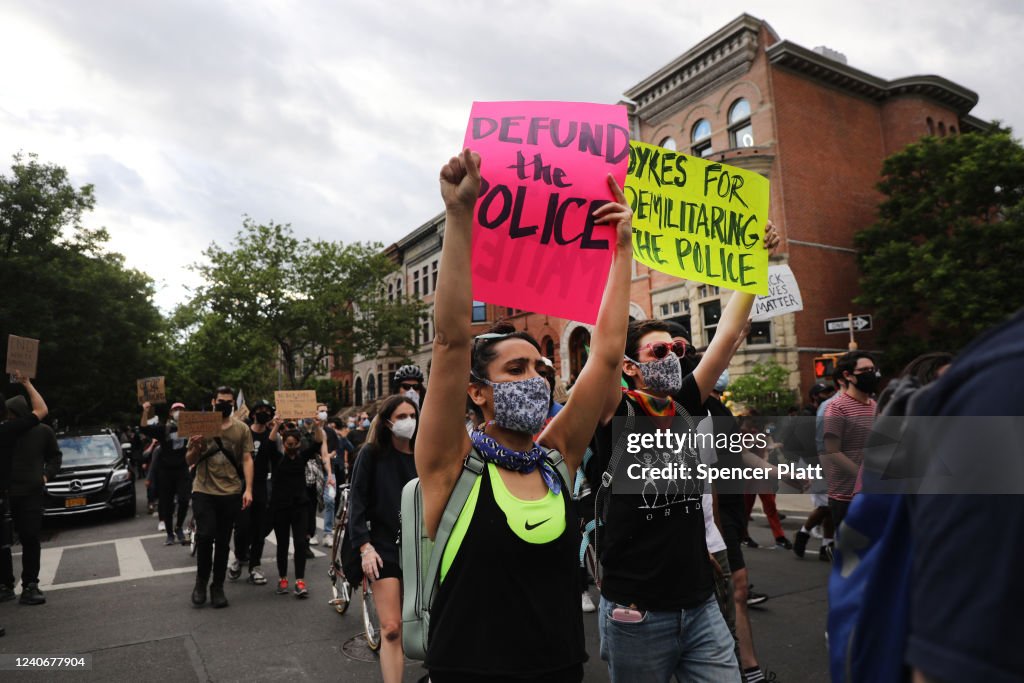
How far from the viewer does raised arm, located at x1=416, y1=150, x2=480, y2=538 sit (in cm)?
190

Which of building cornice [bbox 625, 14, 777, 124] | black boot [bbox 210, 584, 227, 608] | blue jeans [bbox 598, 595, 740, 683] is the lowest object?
black boot [bbox 210, 584, 227, 608]

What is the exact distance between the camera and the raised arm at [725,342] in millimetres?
3236

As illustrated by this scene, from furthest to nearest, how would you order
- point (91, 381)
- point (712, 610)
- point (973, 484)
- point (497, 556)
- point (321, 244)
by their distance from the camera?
point (321, 244) < point (91, 381) < point (712, 610) < point (497, 556) < point (973, 484)

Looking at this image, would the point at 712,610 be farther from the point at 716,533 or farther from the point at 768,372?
the point at 768,372

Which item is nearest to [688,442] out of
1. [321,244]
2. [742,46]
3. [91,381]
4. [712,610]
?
[712,610]

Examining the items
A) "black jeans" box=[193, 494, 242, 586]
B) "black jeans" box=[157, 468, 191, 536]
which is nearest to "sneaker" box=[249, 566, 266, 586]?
"black jeans" box=[193, 494, 242, 586]

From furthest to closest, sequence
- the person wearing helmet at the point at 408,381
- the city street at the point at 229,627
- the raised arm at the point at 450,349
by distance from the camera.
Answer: the person wearing helmet at the point at 408,381, the city street at the point at 229,627, the raised arm at the point at 450,349

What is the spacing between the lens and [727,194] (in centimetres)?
361

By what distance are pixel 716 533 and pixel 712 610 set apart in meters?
1.27

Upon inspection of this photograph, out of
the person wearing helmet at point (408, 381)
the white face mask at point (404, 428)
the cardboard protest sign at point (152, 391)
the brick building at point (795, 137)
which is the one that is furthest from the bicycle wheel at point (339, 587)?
the brick building at point (795, 137)

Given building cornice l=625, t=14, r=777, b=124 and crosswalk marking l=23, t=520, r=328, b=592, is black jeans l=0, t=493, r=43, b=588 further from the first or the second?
building cornice l=625, t=14, r=777, b=124

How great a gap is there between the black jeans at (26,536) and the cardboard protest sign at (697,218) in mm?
7572

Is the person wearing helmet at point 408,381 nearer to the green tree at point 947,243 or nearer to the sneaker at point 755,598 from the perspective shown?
the sneaker at point 755,598

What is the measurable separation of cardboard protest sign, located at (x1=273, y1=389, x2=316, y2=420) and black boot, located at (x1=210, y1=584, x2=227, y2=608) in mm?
2601
